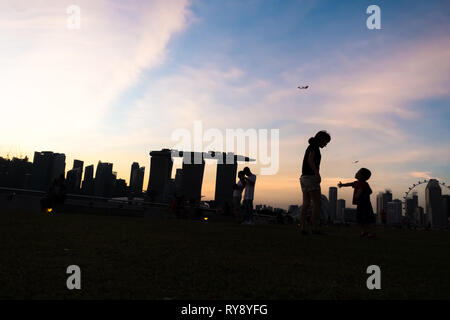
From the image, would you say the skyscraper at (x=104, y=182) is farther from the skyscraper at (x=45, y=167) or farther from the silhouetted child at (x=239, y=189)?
the silhouetted child at (x=239, y=189)

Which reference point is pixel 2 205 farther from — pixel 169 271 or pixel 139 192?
pixel 139 192

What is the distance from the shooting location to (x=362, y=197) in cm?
916

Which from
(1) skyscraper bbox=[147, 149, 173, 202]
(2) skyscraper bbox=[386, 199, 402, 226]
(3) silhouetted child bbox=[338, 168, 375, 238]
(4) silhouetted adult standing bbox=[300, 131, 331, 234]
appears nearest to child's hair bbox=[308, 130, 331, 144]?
(4) silhouetted adult standing bbox=[300, 131, 331, 234]

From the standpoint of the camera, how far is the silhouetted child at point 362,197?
8.93 metres

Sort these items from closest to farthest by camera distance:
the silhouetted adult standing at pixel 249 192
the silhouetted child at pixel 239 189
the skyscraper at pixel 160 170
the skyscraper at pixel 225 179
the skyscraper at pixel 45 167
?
the silhouetted adult standing at pixel 249 192 → the silhouetted child at pixel 239 189 → the skyscraper at pixel 45 167 → the skyscraper at pixel 160 170 → the skyscraper at pixel 225 179

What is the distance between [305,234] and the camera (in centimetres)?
824

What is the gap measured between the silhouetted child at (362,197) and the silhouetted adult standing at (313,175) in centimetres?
104

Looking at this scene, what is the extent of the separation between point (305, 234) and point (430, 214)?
164349 millimetres

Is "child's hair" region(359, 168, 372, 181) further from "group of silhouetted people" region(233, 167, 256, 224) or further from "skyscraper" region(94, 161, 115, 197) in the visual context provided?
"skyscraper" region(94, 161, 115, 197)

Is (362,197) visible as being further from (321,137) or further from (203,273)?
(203,273)

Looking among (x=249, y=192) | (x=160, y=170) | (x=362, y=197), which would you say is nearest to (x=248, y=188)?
(x=249, y=192)

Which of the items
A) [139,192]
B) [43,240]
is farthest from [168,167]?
[43,240]

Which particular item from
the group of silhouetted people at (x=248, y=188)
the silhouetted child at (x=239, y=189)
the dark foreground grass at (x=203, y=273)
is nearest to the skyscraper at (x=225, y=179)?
the silhouetted child at (x=239, y=189)
